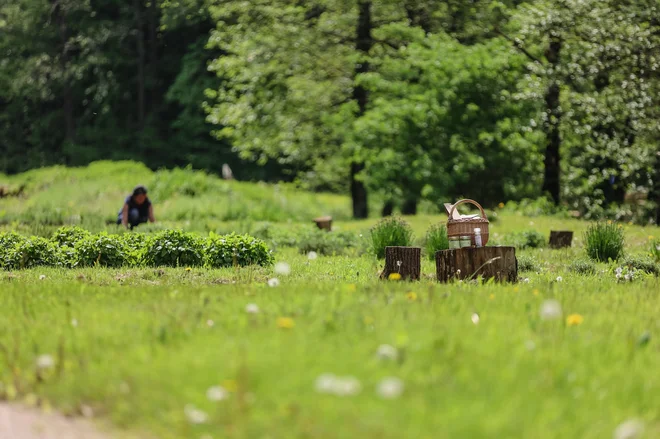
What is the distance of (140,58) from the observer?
45844 mm

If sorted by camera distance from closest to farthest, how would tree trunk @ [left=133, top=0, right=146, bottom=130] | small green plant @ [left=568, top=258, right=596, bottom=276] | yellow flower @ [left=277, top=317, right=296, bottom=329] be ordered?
1. yellow flower @ [left=277, top=317, right=296, bottom=329]
2. small green plant @ [left=568, top=258, right=596, bottom=276]
3. tree trunk @ [left=133, top=0, right=146, bottom=130]

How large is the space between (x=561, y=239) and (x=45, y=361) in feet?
38.6

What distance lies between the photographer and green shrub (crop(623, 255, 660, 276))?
11875 mm

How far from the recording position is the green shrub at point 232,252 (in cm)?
1204

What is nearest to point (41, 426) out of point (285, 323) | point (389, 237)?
point (285, 323)

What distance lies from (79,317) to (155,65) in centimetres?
4195

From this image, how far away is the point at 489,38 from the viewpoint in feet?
95.9

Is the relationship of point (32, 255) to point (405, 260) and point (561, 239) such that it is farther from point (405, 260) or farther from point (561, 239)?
point (561, 239)

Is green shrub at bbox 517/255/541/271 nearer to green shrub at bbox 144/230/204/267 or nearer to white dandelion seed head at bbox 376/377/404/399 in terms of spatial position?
green shrub at bbox 144/230/204/267

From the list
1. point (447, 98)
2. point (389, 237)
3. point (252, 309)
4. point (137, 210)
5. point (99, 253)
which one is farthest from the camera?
point (447, 98)

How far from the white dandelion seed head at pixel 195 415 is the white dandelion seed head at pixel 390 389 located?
3.02 ft

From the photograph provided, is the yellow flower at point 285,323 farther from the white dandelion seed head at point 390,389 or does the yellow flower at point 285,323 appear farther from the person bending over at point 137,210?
the person bending over at point 137,210

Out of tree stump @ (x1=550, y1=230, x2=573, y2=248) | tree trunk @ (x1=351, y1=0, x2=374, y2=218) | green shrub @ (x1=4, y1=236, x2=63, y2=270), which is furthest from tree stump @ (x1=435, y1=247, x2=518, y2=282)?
tree trunk @ (x1=351, y1=0, x2=374, y2=218)

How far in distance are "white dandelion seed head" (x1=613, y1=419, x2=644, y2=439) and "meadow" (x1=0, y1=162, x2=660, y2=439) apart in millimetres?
15
